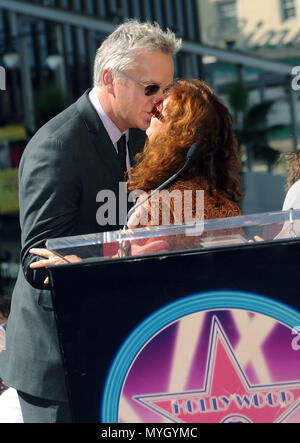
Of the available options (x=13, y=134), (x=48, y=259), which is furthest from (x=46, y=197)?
(x=13, y=134)

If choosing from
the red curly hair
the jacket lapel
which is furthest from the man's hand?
the jacket lapel

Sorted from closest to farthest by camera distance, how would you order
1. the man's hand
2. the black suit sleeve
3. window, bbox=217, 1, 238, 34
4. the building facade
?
the man's hand, the black suit sleeve, the building facade, window, bbox=217, 1, 238, 34

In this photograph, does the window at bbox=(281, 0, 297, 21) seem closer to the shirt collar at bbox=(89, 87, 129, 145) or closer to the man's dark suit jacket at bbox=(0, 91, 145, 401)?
the shirt collar at bbox=(89, 87, 129, 145)

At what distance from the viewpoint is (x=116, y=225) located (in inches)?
75.4

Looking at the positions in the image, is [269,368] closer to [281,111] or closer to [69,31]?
[281,111]

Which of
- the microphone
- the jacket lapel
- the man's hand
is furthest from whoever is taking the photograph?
the jacket lapel

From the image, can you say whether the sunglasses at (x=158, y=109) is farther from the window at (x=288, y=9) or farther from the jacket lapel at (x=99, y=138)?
the window at (x=288, y=9)

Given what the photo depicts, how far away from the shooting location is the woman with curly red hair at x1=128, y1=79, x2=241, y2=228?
5.54 feet

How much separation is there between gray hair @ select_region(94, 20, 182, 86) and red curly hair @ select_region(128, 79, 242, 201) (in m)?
0.26

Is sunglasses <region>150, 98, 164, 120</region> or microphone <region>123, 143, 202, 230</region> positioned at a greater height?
sunglasses <region>150, 98, 164, 120</region>

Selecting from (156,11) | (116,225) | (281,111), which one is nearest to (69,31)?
(156,11)

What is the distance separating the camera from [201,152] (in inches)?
66.7

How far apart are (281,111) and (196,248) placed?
41.3ft

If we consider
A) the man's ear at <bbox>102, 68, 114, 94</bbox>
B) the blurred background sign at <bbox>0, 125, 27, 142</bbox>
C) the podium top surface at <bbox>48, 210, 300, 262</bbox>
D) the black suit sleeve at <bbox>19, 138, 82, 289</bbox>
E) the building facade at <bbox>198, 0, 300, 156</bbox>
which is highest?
the building facade at <bbox>198, 0, 300, 156</bbox>
